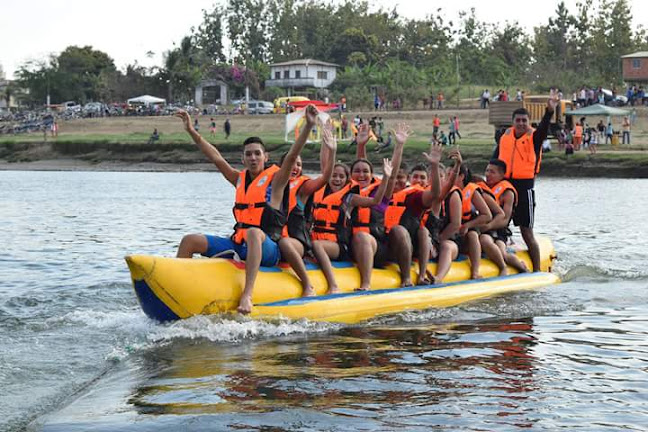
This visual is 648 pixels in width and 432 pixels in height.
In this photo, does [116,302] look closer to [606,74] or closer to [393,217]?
[393,217]

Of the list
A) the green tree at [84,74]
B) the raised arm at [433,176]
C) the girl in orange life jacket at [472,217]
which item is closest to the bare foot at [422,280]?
the raised arm at [433,176]

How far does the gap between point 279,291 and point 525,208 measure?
345cm

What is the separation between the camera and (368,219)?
27.4 feet

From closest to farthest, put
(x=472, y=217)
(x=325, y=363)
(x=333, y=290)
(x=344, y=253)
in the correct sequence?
(x=325, y=363) → (x=333, y=290) → (x=344, y=253) → (x=472, y=217)

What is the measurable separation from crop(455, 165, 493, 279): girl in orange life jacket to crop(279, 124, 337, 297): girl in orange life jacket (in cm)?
201

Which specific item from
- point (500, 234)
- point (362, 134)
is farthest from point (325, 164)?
point (500, 234)

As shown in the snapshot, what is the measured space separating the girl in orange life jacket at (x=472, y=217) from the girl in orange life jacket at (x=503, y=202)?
7.8 inches

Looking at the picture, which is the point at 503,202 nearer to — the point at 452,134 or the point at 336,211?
the point at 336,211

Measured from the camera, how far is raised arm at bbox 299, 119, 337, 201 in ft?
24.5

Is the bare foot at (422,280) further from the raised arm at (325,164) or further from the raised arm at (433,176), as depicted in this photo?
the raised arm at (325,164)

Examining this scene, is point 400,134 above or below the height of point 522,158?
above

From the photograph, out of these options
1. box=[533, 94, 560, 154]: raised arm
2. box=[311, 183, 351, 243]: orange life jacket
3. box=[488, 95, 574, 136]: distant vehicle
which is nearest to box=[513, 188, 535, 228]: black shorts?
box=[533, 94, 560, 154]: raised arm

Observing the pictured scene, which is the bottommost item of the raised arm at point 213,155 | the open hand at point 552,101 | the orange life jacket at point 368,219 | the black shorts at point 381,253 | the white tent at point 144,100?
the black shorts at point 381,253

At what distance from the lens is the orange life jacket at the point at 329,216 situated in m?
8.23
